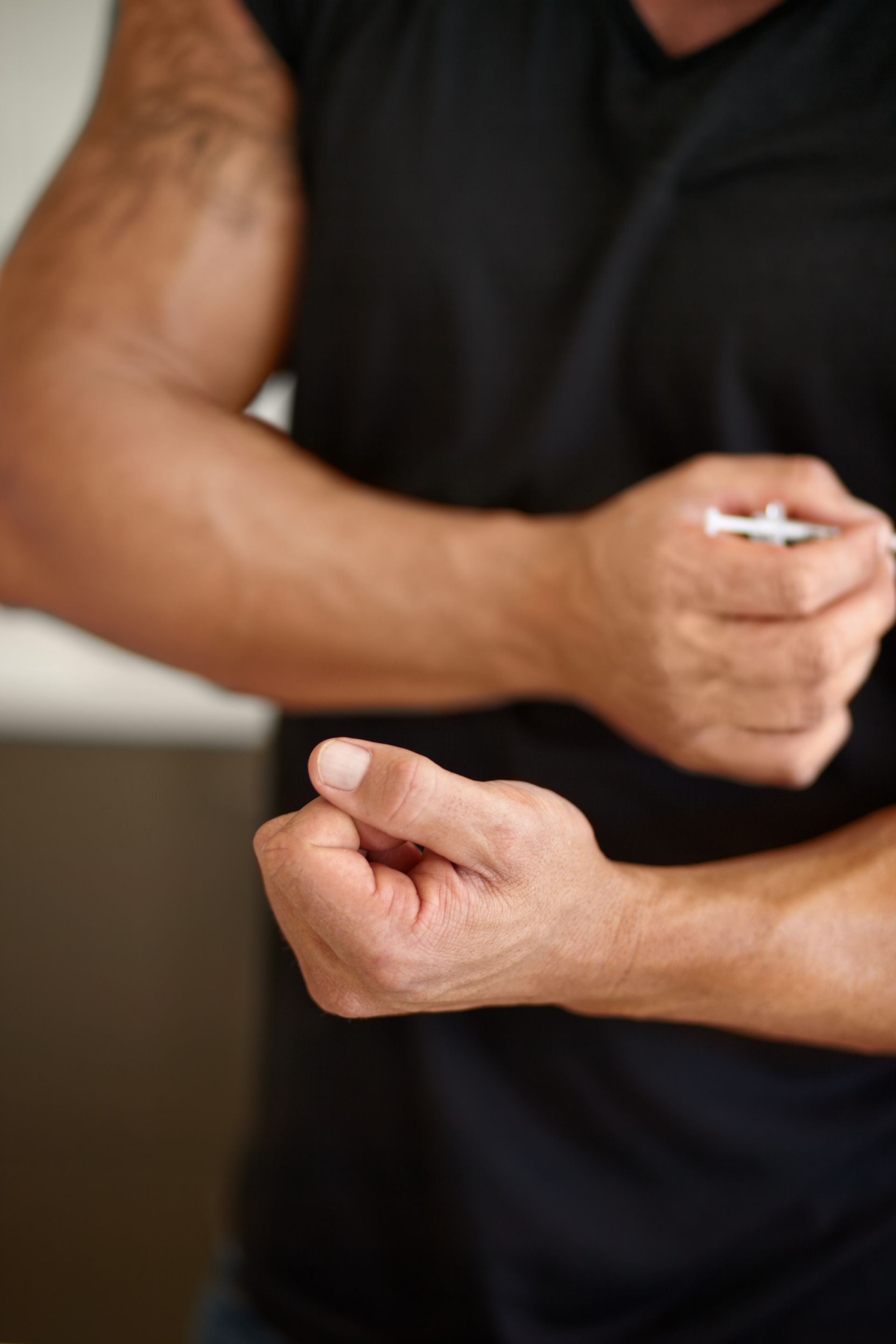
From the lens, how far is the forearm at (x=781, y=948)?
0.91ft

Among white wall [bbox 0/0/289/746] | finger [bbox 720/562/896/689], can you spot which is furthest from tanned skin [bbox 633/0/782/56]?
white wall [bbox 0/0/289/746]

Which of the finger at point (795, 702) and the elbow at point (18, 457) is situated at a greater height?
the elbow at point (18, 457)

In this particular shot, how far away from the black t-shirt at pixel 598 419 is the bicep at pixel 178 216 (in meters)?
0.02

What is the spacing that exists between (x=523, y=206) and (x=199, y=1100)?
1234 millimetres

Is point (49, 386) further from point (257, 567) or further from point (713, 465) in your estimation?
point (713, 465)

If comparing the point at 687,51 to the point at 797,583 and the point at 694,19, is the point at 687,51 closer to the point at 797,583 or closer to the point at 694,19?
the point at 694,19

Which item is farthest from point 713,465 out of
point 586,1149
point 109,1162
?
point 109,1162

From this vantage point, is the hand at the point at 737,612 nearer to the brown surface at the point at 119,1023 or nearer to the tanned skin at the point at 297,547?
the tanned skin at the point at 297,547

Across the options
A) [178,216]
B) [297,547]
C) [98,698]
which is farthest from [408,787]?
[98,698]

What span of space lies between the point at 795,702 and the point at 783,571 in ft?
0.17

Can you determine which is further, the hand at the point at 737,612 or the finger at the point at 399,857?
the hand at the point at 737,612

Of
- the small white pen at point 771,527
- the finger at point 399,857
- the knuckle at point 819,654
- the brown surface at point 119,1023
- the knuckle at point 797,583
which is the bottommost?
the brown surface at point 119,1023

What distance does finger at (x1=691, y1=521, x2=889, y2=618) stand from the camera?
0.32m

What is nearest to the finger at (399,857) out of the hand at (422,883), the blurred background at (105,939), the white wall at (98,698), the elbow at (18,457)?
the hand at (422,883)
